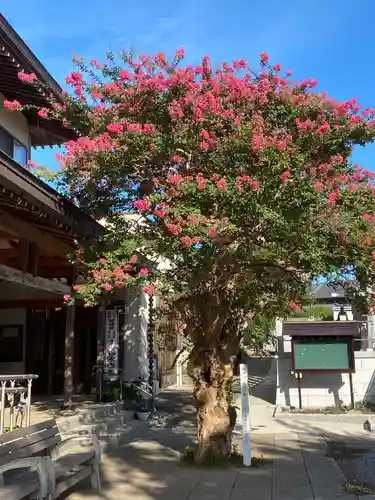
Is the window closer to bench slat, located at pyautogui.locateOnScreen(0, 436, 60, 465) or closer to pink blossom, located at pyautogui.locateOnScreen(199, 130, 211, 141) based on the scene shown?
pink blossom, located at pyautogui.locateOnScreen(199, 130, 211, 141)

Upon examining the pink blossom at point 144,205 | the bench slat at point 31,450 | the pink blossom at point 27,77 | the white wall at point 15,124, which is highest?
the white wall at point 15,124

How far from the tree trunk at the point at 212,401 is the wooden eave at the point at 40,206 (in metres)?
2.58

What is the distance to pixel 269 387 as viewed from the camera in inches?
795

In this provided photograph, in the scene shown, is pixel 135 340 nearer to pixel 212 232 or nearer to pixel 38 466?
pixel 212 232

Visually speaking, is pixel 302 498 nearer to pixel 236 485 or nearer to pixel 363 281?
pixel 236 485

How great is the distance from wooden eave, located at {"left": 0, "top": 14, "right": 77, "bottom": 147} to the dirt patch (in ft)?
24.5

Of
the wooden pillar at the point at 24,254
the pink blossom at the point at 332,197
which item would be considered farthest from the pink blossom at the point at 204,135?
the wooden pillar at the point at 24,254

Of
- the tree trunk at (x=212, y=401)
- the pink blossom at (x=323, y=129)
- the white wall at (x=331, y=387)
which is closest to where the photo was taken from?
the pink blossom at (x=323, y=129)

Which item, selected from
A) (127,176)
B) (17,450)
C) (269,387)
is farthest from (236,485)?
(269,387)

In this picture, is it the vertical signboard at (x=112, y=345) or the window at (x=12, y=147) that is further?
the vertical signboard at (x=112, y=345)

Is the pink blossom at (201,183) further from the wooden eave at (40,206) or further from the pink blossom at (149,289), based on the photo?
the wooden eave at (40,206)

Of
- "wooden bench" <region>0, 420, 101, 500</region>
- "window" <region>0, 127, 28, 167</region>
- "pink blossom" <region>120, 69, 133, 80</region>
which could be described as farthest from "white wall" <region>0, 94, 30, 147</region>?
"wooden bench" <region>0, 420, 101, 500</region>

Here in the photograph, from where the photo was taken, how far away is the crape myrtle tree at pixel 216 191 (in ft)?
22.2

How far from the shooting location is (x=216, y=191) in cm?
666
